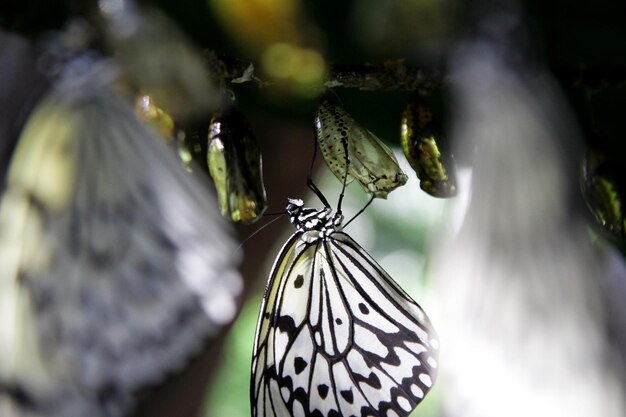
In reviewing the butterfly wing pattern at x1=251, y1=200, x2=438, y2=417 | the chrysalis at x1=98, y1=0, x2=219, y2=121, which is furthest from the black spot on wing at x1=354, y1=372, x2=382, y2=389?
the chrysalis at x1=98, y1=0, x2=219, y2=121

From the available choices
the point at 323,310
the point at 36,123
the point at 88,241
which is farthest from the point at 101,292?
the point at 323,310

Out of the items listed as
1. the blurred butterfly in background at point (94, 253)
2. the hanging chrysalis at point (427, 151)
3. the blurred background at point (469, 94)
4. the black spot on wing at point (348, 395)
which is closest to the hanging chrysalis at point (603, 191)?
the blurred background at point (469, 94)

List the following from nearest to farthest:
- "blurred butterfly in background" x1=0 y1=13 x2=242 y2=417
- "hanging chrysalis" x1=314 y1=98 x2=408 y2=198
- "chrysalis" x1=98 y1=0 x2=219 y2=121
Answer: "hanging chrysalis" x1=314 y1=98 x2=408 y2=198, "chrysalis" x1=98 y1=0 x2=219 y2=121, "blurred butterfly in background" x1=0 y1=13 x2=242 y2=417

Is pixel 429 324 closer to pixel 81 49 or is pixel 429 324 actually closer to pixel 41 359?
pixel 81 49

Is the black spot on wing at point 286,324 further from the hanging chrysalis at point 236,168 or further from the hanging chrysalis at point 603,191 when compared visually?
the hanging chrysalis at point 603,191

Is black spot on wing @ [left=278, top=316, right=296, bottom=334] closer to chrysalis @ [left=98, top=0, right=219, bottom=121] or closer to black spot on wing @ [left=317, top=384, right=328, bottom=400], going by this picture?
black spot on wing @ [left=317, top=384, right=328, bottom=400]

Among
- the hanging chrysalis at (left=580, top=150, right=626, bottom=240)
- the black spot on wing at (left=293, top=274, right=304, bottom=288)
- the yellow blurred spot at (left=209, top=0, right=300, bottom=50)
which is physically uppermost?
the hanging chrysalis at (left=580, top=150, right=626, bottom=240)
